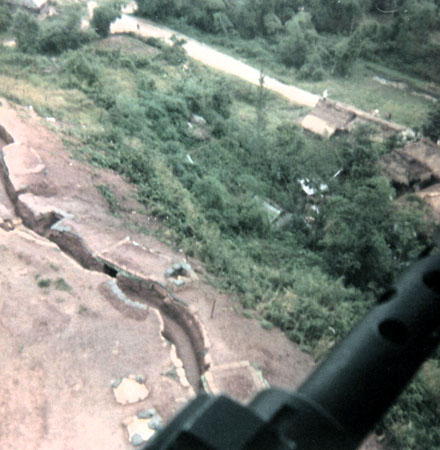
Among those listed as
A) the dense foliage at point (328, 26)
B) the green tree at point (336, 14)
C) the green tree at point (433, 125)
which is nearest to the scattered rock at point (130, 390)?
the green tree at point (433, 125)

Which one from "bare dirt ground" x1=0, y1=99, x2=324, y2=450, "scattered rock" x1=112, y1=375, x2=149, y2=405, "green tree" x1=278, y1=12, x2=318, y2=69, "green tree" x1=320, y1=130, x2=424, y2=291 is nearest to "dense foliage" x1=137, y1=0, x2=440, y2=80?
"green tree" x1=278, y1=12, x2=318, y2=69

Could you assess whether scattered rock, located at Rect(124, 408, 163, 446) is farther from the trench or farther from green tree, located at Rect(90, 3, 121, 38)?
green tree, located at Rect(90, 3, 121, 38)

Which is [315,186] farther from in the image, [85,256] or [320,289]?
[85,256]

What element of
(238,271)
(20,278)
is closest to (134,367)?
(20,278)

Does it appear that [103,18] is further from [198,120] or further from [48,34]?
[198,120]

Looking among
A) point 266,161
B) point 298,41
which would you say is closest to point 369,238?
point 266,161
